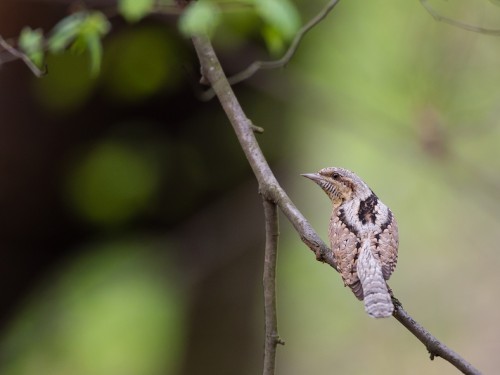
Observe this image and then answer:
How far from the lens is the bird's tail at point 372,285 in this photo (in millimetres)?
Result: 2863

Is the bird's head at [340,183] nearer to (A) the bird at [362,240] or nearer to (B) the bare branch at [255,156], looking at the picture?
(A) the bird at [362,240]

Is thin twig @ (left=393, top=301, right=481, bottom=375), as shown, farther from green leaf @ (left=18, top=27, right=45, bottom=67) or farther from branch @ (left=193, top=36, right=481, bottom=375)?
green leaf @ (left=18, top=27, right=45, bottom=67)

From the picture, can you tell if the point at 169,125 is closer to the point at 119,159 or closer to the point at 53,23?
the point at 119,159

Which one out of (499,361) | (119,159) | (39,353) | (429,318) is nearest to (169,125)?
(119,159)

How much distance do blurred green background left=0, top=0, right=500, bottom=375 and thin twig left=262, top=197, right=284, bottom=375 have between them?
7.19 feet

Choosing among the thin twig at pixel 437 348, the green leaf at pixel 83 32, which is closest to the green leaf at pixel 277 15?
the green leaf at pixel 83 32

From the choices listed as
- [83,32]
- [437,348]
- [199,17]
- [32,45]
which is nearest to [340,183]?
[199,17]


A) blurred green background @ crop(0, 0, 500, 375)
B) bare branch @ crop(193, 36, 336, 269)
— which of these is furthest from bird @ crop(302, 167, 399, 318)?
blurred green background @ crop(0, 0, 500, 375)

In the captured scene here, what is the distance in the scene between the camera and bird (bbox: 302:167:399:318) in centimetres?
305

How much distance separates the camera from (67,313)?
599 cm

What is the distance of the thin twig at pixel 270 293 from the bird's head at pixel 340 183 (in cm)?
55

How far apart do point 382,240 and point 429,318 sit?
578 centimetres

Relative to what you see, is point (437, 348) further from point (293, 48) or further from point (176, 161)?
point (176, 161)

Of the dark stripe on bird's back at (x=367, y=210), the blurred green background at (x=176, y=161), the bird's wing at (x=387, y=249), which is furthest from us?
the blurred green background at (x=176, y=161)
